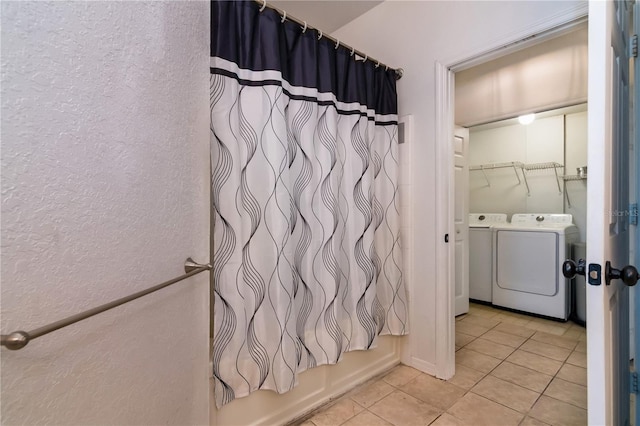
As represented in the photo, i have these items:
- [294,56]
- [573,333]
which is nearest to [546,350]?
[573,333]

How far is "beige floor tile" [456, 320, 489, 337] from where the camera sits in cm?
249

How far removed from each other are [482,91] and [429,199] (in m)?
1.49

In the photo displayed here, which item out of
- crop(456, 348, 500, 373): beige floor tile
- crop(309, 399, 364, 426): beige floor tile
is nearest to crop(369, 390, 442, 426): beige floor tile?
crop(309, 399, 364, 426): beige floor tile

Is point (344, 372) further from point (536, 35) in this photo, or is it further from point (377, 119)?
point (536, 35)

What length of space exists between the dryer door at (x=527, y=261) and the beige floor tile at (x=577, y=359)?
Result: 710 mm

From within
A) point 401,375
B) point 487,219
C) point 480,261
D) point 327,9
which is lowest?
point 401,375

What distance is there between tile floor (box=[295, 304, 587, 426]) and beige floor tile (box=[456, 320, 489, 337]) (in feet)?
0.38

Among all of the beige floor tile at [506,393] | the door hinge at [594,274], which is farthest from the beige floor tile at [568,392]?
the door hinge at [594,274]

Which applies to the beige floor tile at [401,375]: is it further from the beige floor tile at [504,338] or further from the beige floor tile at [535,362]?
the beige floor tile at [504,338]

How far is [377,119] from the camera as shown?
6.22 feet

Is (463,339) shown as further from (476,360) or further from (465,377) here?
(465,377)

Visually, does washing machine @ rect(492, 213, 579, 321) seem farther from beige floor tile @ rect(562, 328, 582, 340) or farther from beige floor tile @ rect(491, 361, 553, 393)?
beige floor tile @ rect(491, 361, 553, 393)

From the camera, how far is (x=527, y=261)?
2816 mm

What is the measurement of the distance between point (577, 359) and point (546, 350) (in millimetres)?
179
